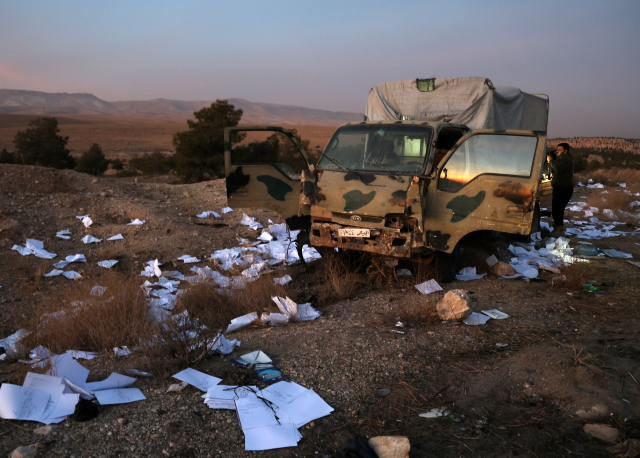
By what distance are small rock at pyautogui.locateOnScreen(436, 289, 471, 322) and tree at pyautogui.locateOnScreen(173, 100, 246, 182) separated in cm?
1415

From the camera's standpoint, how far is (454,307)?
4.10m

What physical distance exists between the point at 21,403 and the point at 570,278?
18.4ft

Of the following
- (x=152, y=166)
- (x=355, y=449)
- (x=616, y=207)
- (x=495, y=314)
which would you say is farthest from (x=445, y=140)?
(x=152, y=166)

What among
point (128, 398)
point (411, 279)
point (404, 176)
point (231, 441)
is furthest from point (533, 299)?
point (128, 398)

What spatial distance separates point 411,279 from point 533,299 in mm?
1419

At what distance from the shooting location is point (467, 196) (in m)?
4.55

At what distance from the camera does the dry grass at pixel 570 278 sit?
5.16 meters

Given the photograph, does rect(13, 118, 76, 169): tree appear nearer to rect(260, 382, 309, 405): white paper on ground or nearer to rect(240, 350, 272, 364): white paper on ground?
rect(240, 350, 272, 364): white paper on ground

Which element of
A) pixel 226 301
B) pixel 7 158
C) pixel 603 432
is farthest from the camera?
pixel 7 158

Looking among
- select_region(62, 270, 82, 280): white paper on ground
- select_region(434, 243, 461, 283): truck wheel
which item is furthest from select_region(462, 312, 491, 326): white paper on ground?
select_region(62, 270, 82, 280): white paper on ground

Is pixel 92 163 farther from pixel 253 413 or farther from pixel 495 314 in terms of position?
pixel 253 413

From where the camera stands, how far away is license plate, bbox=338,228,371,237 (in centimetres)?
469

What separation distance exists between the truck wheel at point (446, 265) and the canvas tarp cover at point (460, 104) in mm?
3167

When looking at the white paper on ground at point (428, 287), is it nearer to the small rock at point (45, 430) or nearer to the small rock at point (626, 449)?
the small rock at point (626, 449)
